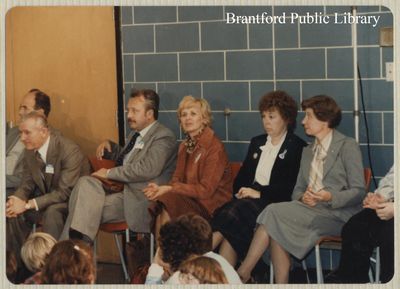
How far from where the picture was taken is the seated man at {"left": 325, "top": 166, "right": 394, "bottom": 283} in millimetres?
4242

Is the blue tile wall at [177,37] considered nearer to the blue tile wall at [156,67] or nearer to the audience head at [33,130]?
the blue tile wall at [156,67]

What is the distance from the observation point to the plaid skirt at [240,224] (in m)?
4.56

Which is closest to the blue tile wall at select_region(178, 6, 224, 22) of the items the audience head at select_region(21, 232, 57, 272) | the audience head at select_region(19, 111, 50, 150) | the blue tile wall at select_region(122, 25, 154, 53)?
the blue tile wall at select_region(122, 25, 154, 53)

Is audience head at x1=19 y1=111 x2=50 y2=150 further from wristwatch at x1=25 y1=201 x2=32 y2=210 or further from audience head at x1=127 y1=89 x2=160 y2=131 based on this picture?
audience head at x1=127 y1=89 x2=160 y2=131

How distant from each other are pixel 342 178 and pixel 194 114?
0.71 m

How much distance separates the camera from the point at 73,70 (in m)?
4.81

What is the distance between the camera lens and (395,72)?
435 cm

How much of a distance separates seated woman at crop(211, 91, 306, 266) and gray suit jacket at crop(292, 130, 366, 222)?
0.06m

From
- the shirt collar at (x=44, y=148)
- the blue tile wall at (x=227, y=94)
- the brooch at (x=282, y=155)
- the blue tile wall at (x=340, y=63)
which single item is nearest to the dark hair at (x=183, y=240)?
the brooch at (x=282, y=155)

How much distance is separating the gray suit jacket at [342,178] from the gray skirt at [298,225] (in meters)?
0.04

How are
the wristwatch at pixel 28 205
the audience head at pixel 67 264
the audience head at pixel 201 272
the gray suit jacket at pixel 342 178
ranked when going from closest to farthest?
1. the audience head at pixel 67 264
2. the audience head at pixel 201 272
3. the gray suit jacket at pixel 342 178
4. the wristwatch at pixel 28 205

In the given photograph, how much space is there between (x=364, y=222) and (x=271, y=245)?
431mm

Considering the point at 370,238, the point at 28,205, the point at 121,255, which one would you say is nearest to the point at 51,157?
the point at 28,205

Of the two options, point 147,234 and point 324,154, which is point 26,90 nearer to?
point 147,234
